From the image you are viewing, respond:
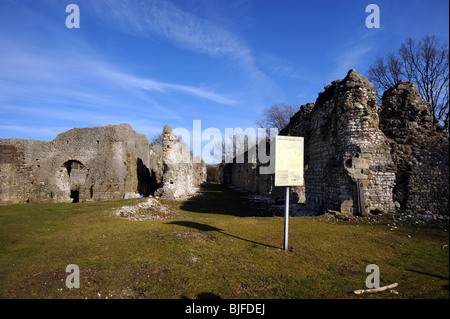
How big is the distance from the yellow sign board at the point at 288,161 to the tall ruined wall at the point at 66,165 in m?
12.8

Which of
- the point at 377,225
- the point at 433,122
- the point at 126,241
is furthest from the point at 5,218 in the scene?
the point at 433,122

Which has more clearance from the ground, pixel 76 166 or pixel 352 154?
Answer: pixel 352 154

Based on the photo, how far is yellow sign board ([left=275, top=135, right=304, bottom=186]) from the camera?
487cm

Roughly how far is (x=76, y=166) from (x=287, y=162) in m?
17.3

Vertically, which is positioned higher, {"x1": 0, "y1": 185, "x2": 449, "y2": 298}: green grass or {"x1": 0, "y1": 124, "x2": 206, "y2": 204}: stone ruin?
{"x1": 0, "y1": 124, "x2": 206, "y2": 204}: stone ruin

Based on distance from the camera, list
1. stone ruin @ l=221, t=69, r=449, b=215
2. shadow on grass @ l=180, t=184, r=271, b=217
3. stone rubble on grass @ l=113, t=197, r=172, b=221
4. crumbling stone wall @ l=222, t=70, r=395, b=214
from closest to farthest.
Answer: stone ruin @ l=221, t=69, r=449, b=215
crumbling stone wall @ l=222, t=70, r=395, b=214
stone rubble on grass @ l=113, t=197, r=172, b=221
shadow on grass @ l=180, t=184, r=271, b=217

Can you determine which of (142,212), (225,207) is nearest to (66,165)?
(142,212)

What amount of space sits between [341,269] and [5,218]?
39.7ft

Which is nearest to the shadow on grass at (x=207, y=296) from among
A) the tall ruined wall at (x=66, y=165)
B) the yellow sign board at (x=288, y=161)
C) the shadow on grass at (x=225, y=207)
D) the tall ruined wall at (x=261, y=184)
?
the yellow sign board at (x=288, y=161)

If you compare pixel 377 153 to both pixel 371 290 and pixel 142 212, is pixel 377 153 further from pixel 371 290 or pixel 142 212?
pixel 142 212

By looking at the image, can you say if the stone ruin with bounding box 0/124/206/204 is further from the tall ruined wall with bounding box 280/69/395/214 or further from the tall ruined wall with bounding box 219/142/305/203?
the tall ruined wall with bounding box 280/69/395/214

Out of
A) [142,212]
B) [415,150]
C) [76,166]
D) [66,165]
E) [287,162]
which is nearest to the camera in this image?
[287,162]

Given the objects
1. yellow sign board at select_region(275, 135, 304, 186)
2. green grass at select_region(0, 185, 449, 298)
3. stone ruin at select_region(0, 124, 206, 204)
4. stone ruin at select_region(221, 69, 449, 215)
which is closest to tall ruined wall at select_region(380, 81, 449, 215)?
stone ruin at select_region(221, 69, 449, 215)

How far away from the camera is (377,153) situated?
28.3ft
